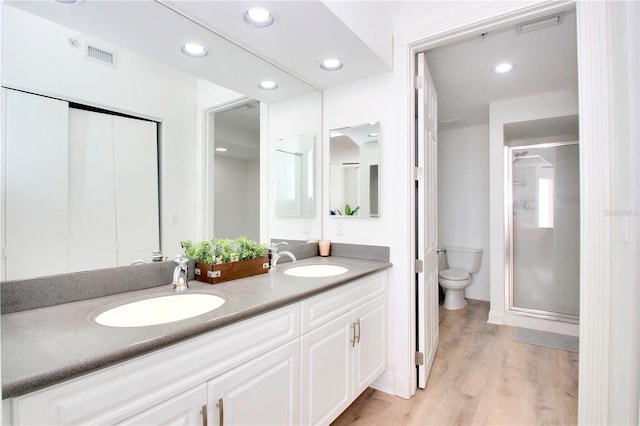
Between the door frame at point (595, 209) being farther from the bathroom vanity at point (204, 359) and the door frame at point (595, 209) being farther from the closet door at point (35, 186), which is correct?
the closet door at point (35, 186)

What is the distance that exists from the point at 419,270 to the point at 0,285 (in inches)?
79.6

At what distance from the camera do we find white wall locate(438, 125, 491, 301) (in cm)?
414

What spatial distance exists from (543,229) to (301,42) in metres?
3.39

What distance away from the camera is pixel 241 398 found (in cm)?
108

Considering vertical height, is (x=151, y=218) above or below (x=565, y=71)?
below

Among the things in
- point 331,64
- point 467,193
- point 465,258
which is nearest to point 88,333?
point 331,64

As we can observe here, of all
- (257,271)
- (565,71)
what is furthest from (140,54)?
(565,71)

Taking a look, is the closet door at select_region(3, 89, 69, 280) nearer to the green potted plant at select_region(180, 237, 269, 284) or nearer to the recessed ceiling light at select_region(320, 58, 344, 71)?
the green potted plant at select_region(180, 237, 269, 284)

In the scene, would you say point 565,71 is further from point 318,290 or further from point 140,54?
point 140,54

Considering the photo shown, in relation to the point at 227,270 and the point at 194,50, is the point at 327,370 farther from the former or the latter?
the point at 194,50

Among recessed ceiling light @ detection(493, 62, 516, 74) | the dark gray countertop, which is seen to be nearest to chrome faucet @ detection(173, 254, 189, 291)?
the dark gray countertop

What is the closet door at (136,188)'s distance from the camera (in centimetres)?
133

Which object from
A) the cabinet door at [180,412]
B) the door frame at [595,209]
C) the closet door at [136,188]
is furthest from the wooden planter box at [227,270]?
the door frame at [595,209]

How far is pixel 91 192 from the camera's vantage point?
→ 1.23 m
